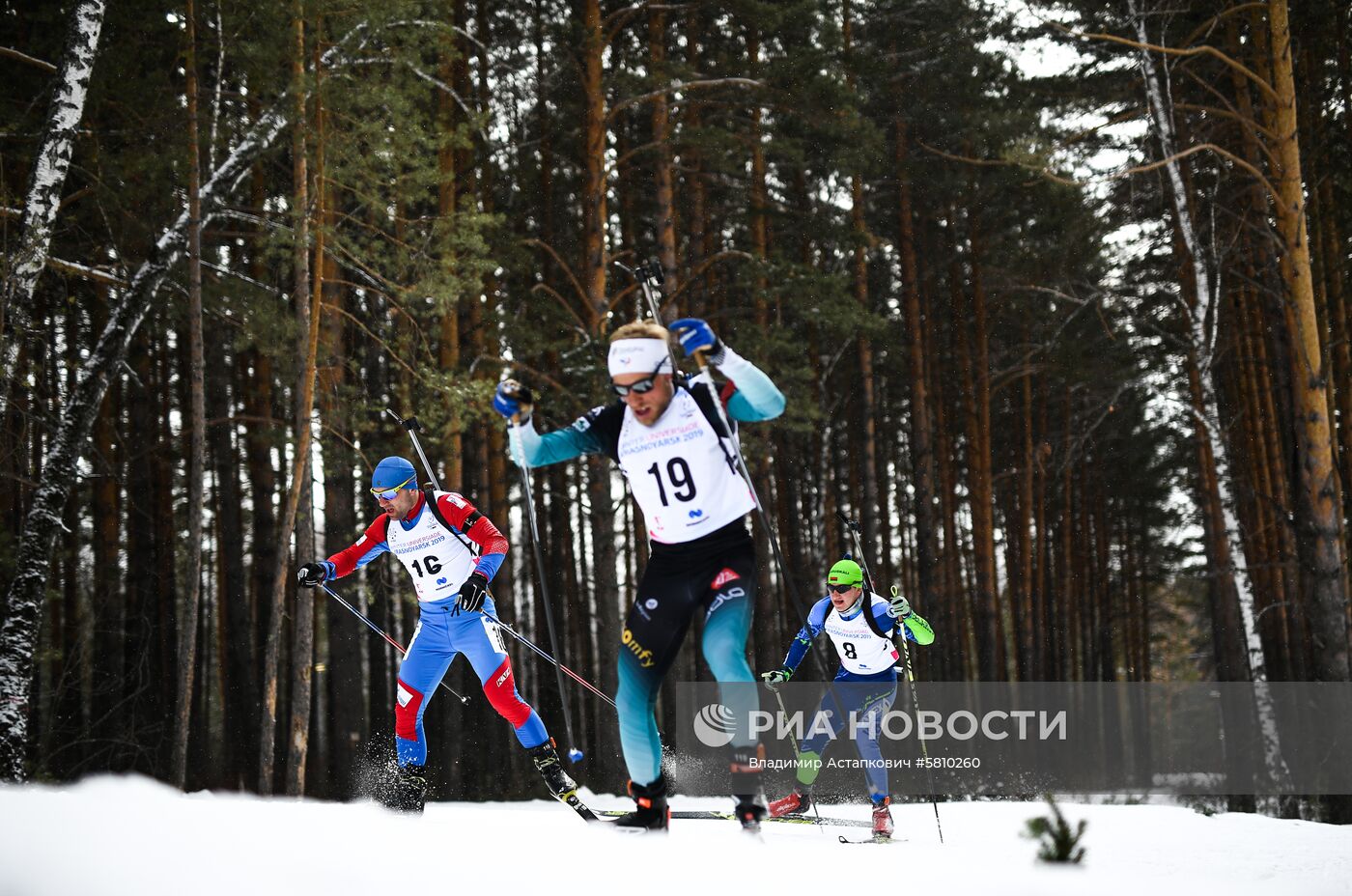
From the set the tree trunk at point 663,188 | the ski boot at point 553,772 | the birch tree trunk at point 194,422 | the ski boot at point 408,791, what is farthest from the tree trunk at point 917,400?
the ski boot at point 408,791

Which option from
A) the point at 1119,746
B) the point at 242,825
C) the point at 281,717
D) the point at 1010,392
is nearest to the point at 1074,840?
the point at 242,825

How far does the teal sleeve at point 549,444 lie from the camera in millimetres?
5211

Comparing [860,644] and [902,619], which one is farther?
[860,644]

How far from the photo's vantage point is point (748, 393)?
4.88 m

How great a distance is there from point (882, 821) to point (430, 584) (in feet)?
14.2

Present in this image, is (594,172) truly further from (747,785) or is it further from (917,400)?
(747,785)

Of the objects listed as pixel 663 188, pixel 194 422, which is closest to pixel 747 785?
pixel 194 422

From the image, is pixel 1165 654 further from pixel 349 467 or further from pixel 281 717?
pixel 349 467

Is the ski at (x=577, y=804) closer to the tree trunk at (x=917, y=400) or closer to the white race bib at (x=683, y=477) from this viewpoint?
the white race bib at (x=683, y=477)

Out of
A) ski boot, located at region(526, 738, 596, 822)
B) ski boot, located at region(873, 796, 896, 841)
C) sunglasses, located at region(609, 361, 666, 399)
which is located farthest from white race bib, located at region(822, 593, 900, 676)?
sunglasses, located at region(609, 361, 666, 399)

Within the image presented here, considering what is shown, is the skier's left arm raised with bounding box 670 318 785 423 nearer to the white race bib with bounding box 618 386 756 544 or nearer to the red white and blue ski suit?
the white race bib with bounding box 618 386 756 544

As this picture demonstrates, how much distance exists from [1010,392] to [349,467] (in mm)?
20689

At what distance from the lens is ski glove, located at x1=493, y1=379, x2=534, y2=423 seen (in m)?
5.07

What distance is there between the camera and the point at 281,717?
906 inches
